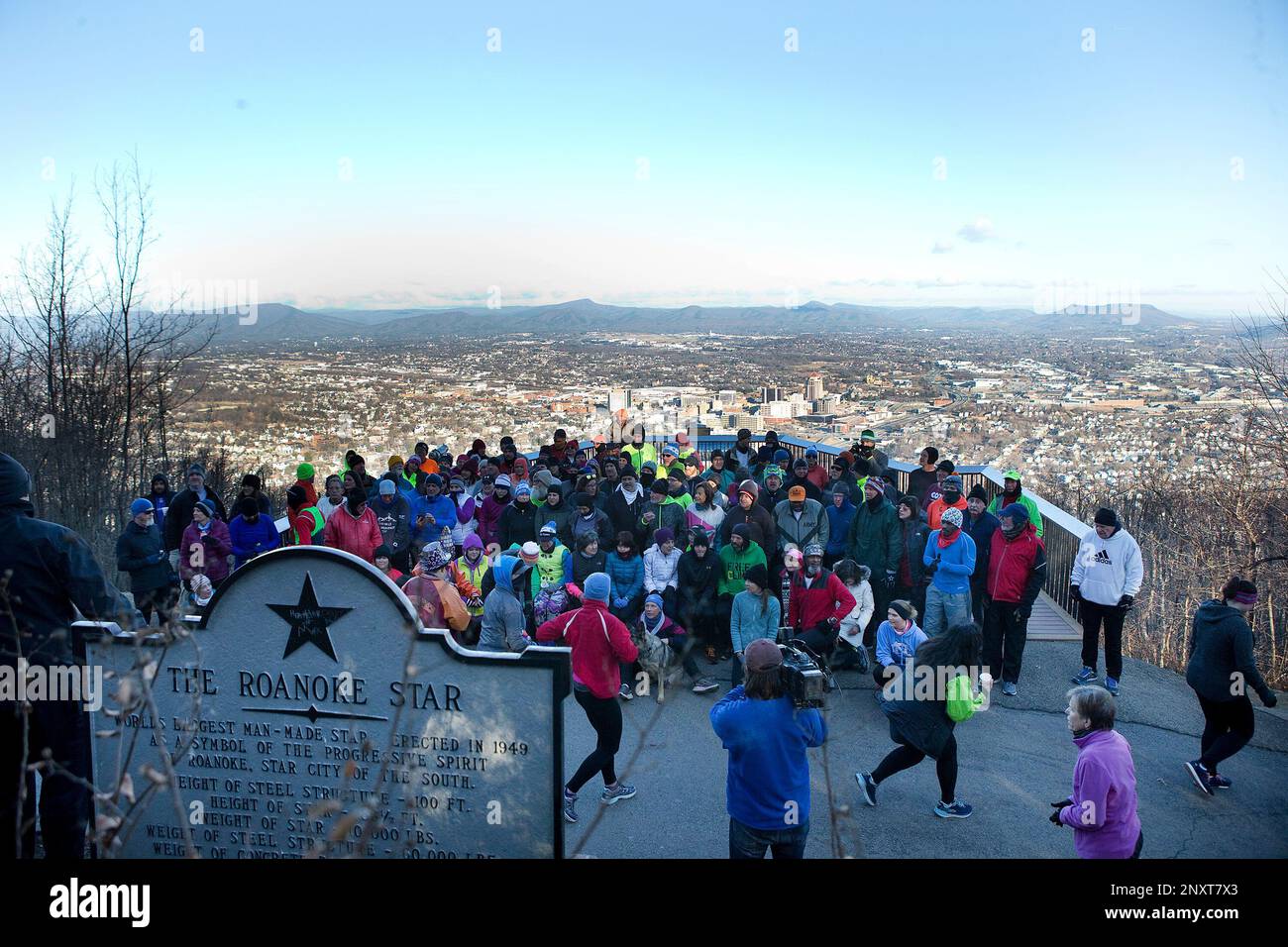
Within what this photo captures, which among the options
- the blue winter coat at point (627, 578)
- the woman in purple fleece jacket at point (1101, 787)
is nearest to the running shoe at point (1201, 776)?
the woman in purple fleece jacket at point (1101, 787)

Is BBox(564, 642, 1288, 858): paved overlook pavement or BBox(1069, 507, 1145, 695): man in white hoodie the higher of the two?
BBox(1069, 507, 1145, 695): man in white hoodie

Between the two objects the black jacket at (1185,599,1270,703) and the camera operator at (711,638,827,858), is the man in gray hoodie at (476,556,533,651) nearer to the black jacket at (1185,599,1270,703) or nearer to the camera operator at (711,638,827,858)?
the camera operator at (711,638,827,858)

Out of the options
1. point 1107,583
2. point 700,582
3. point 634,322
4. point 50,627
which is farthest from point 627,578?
point 634,322

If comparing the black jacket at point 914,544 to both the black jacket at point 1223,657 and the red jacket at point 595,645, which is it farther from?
the red jacket at point 595,645

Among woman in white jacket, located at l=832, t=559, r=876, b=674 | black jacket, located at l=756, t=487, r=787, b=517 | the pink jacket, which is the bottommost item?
woman in white jacket, located at l=832, t=559, r=876, b=674

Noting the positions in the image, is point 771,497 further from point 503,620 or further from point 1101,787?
point 1101,787

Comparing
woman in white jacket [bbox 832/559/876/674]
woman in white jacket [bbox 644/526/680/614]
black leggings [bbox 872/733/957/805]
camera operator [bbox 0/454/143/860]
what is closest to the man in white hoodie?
woman in white jacket [bbox 832/559/876/674]
